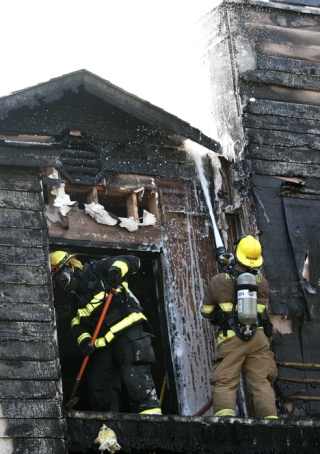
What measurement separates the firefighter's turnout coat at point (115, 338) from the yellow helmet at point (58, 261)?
25 cm

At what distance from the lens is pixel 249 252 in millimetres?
11234

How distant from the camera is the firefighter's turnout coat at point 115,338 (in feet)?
36.4

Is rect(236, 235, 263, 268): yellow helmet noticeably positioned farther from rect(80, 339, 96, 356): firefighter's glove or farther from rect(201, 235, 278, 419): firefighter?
rect(80, 339, 96, 356): firefighter's glove

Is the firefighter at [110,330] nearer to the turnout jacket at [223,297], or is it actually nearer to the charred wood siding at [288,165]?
the turnout jacket at [223,297]

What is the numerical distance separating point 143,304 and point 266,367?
2883 mm

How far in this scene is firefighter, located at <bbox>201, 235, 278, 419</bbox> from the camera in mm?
10883

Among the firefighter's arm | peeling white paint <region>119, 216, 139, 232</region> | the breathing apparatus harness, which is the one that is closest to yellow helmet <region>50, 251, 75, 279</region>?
the firefighter's arm

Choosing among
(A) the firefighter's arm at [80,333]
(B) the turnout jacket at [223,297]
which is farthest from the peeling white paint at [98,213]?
(B) the turnout jacket at [223,297]

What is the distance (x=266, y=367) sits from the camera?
11.1 meters

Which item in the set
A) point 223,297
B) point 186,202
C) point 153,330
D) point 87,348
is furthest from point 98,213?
point 153,330

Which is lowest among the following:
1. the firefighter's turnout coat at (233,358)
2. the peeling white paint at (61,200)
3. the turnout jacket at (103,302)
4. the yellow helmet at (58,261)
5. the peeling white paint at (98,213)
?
the firefighter's turnout coat at (233,358)

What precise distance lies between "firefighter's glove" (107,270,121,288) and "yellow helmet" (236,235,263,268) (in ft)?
4.02

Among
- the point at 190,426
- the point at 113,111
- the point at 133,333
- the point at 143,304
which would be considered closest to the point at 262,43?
the point at 113,111

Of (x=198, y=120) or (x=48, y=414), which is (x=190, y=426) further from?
(x=198, y=120)
